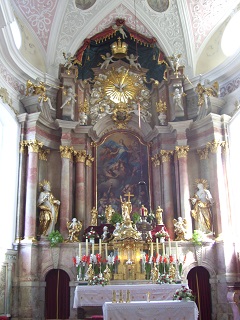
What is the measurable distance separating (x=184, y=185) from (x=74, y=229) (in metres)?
4.41

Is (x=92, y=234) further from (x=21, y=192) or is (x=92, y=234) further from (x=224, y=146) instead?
(x=224, y=146)

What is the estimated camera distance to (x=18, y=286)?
14492 millimetres

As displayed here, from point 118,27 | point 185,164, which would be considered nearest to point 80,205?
point 185,164

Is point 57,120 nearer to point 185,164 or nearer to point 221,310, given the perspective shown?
point 185,164

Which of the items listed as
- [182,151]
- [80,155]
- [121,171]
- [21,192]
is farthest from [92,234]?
[182,151]

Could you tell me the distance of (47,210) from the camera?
15.8m

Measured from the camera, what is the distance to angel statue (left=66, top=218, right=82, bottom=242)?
1546 cm

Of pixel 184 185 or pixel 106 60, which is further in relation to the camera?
pixel 106 60

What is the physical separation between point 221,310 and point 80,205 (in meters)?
6.25

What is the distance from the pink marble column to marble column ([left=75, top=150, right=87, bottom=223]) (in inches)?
66.9

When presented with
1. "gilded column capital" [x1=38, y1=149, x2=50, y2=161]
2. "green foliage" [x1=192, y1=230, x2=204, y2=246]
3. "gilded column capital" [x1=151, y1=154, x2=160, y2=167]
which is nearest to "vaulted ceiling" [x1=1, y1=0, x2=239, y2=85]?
"gilded column capital" [x1=38, y1=149, x2=50, y2=161]

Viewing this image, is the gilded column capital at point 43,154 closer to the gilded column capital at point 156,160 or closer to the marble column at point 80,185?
the marble column at point 80,185

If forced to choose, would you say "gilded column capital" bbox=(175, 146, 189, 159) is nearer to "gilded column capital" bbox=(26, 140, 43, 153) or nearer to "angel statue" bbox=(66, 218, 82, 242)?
"angel statue" bbox=(66, 218, 82, 242)

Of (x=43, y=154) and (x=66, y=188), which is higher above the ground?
(x=43, y=154)
